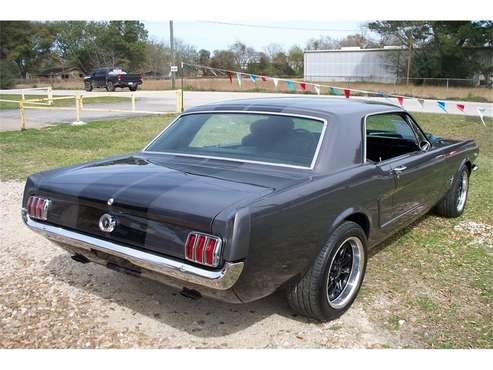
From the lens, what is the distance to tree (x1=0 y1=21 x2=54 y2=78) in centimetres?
5209

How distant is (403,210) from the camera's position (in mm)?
4102

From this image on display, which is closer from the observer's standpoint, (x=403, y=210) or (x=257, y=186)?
(x=257, y=186)

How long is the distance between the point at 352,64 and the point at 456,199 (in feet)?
136

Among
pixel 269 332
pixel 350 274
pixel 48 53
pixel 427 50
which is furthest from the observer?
pixel 48 53

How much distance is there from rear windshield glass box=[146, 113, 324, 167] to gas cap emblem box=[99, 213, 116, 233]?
3.39ft

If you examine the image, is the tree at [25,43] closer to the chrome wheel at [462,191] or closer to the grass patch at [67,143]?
the grass patch at [67,143]

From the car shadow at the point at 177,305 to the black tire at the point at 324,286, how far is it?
0.14m

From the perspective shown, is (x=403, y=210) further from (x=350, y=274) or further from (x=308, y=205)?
(x=308, y=205)

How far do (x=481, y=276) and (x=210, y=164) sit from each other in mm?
2481

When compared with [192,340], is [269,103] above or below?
above

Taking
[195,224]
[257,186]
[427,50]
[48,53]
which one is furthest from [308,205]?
[48,53]

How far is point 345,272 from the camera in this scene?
341 cm

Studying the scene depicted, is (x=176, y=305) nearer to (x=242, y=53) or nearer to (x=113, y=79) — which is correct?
(x=113, y=79)

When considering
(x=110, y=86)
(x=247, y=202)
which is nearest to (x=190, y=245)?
(x=247, y=202)
